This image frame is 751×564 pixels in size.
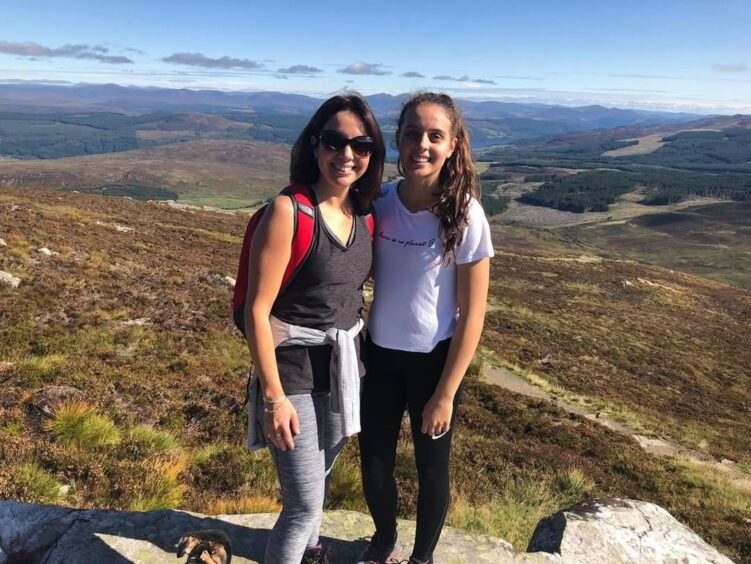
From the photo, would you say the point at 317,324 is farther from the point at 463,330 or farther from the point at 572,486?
the point at 572,486

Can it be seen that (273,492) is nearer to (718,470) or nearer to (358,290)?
(358,290)

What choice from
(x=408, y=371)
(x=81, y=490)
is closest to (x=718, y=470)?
(x=408, y=371)

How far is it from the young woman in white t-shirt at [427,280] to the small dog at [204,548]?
123 centimetres

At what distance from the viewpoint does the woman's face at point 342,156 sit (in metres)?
2.94

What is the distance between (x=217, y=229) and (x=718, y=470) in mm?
34512

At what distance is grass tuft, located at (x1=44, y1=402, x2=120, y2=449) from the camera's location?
552cm

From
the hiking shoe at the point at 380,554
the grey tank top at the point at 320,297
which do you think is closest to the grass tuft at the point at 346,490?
the hiking shoe at the point at 380,554

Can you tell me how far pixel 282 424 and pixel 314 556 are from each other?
1223 millimetres

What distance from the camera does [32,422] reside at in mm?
5875

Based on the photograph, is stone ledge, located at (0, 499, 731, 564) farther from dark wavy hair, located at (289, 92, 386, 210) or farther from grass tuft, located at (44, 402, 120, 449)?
dark wavy hair, located at (289, 92, 386, 210)

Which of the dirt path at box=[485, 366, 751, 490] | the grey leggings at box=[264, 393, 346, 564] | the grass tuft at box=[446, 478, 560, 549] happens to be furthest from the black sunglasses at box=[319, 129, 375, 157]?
the dirt path at box=[485, 366, 751, 490]

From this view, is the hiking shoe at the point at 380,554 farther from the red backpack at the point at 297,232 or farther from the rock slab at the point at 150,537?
the red backpack at the point at 297,232

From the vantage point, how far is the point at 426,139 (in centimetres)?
301

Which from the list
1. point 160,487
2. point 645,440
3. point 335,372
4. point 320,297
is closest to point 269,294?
point 320,297
